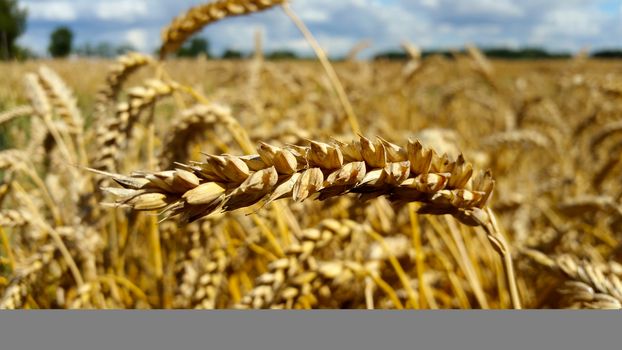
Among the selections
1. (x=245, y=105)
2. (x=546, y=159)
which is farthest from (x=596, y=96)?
(x=245, y=105)

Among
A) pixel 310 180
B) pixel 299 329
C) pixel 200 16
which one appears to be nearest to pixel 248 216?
pixel 200 16

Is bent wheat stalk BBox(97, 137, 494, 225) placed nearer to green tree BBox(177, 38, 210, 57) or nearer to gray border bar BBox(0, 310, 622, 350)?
gray border bar BBox(0, 310, 622, 350)

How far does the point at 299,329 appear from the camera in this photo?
60cm

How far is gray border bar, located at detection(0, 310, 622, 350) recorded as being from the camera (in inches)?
22.8

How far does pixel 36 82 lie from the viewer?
1381mm

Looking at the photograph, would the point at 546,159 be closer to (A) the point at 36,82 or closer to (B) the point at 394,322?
(A) the point at 36,82

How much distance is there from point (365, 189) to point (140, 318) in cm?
28

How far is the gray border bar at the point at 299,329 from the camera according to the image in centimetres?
58

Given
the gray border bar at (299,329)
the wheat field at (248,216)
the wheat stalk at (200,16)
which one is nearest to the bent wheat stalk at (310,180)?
the wheat field at (248,216)

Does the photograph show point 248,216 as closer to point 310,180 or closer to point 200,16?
point 200,16

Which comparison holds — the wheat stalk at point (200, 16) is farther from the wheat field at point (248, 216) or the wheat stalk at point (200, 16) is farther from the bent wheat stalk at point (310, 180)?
the bent wheat stalk at point (310, 180)

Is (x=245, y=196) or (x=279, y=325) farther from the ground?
(x=245, y=196)

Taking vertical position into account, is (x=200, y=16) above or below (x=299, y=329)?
above

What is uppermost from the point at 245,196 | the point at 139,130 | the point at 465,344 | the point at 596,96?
the point at 596,96
